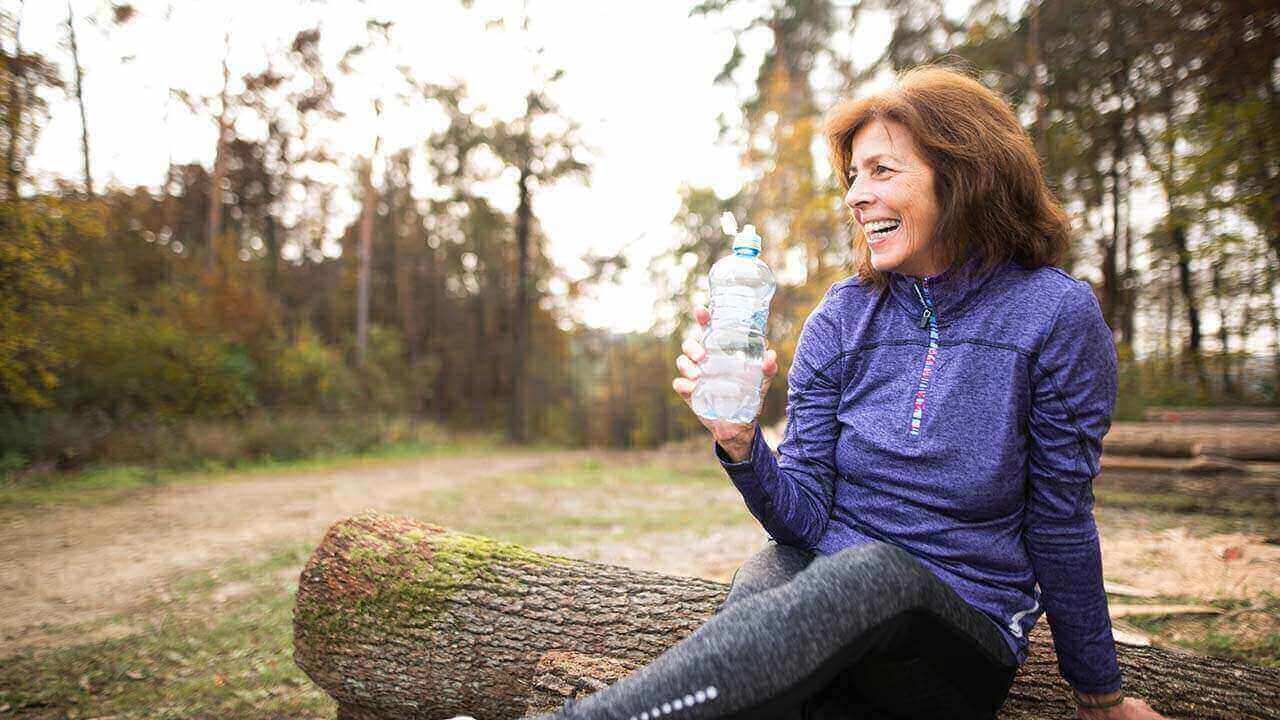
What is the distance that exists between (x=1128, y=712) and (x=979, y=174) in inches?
53.3

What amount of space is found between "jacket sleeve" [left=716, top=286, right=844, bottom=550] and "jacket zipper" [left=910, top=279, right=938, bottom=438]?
0.78 feet

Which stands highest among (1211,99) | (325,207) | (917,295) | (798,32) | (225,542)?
(798,32)

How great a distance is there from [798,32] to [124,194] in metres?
14.5

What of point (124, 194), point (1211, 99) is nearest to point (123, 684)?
point (1211, 99)

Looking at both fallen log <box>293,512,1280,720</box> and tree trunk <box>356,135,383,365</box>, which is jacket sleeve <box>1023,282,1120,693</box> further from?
tree trunk <box>356,135,383,365</box>

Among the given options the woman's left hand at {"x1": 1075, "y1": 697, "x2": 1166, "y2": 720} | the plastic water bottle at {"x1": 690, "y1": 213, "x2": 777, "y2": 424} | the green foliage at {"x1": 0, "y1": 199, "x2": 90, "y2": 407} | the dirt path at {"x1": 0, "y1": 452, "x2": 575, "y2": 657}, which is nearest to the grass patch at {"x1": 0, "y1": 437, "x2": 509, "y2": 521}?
the dirt path at {"x1": 0, "y1": 452, "x2": 575, "y2": 657}

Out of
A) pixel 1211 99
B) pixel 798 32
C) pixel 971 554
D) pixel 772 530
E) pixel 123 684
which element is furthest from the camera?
pixel 798 32

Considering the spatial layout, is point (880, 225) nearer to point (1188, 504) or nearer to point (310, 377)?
point (1188, 504)

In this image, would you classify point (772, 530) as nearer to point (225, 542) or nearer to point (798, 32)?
point (225, 542)

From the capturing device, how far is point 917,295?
71.9 inches

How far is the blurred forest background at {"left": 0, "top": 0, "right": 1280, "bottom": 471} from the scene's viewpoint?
24.8 ft

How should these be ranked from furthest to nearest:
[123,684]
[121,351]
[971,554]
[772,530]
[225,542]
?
[121,351] → [225,542] → [123,684] → [772,530] → [971,554]

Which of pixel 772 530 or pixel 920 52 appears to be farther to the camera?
pixel 920 52

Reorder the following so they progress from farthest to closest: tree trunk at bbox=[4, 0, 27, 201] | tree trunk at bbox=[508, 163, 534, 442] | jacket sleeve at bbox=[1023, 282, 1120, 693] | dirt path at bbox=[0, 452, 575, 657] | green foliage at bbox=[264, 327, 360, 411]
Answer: tree trunk at bbox=[508, 163, 534, 442], green foliage at bbox=[264, 327, 360, 411], tree trunk at bbox=[4, 0, 27, 201], dirt path at bbox=[0, 452, 575, 657], jacket sleeve at bbox=[1023, 282, 1120, 693]
